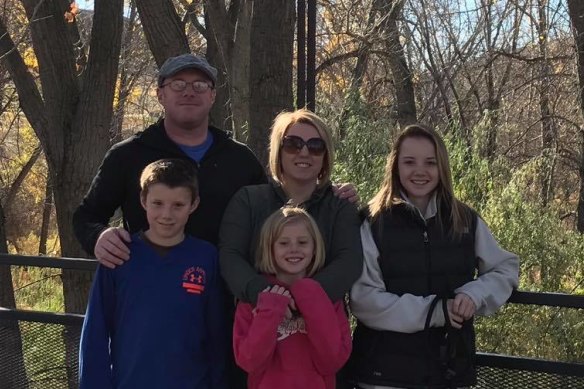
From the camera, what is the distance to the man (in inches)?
128

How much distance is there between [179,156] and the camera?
329cm

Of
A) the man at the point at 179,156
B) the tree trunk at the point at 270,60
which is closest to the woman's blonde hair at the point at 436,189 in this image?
the man at the point at 179,156

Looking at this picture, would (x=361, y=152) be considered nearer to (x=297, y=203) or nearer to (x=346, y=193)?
(x=346, y=193)

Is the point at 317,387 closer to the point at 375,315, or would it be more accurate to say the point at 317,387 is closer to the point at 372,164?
the point at 375,315

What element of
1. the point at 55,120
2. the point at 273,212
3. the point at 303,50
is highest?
the point at 303,50

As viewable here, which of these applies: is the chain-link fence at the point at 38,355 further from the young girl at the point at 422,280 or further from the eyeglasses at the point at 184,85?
the young girl at the point at 422,280

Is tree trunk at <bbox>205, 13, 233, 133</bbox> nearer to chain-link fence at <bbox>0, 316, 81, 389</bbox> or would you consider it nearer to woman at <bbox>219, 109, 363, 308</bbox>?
chain-link fence at <bbox>0, 316, 81, 389</bbox>

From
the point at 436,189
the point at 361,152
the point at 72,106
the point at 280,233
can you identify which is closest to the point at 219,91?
the point at 361,152

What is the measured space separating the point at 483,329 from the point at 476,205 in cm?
135

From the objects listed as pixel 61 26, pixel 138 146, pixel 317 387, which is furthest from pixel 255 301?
pixel 61 26

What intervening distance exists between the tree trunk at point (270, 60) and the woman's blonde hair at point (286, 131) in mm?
3565

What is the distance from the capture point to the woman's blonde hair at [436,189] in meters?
3.01

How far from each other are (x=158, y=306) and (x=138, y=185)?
1.82 feet

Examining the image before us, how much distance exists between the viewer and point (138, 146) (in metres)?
3.32
